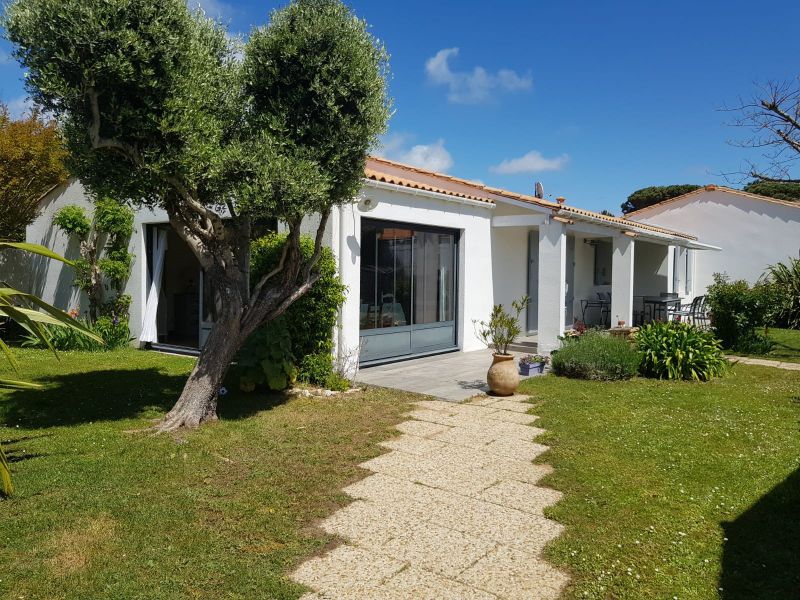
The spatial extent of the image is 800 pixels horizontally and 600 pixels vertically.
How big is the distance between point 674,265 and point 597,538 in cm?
1694

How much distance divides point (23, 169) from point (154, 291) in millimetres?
6659

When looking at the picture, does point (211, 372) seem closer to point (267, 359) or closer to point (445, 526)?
point (267, 359)

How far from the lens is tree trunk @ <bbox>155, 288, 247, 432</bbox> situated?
7027mm

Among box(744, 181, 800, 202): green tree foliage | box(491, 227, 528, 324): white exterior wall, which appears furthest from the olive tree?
box(744, 181, 800, 202): green tree foliage

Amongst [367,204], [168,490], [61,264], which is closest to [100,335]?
[61,264]

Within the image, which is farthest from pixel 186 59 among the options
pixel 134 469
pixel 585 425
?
pixel 585 425

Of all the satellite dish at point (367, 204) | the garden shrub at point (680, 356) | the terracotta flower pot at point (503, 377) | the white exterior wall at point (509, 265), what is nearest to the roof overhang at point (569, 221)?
the white exterior wall at point (509, 265)

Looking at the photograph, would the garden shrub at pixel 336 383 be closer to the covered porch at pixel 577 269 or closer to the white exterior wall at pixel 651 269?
the covered porch at pixel 577 269

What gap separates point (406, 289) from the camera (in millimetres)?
11844

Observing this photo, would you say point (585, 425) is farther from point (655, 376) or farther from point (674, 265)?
point (674, 265)

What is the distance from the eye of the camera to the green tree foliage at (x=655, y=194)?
4166 centimetres

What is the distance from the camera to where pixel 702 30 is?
46.6 feet

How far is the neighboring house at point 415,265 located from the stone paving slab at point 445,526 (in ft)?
13.7

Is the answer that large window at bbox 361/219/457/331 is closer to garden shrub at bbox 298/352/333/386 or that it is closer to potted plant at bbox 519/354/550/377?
garden shrub at bbox 298/352/333/386
